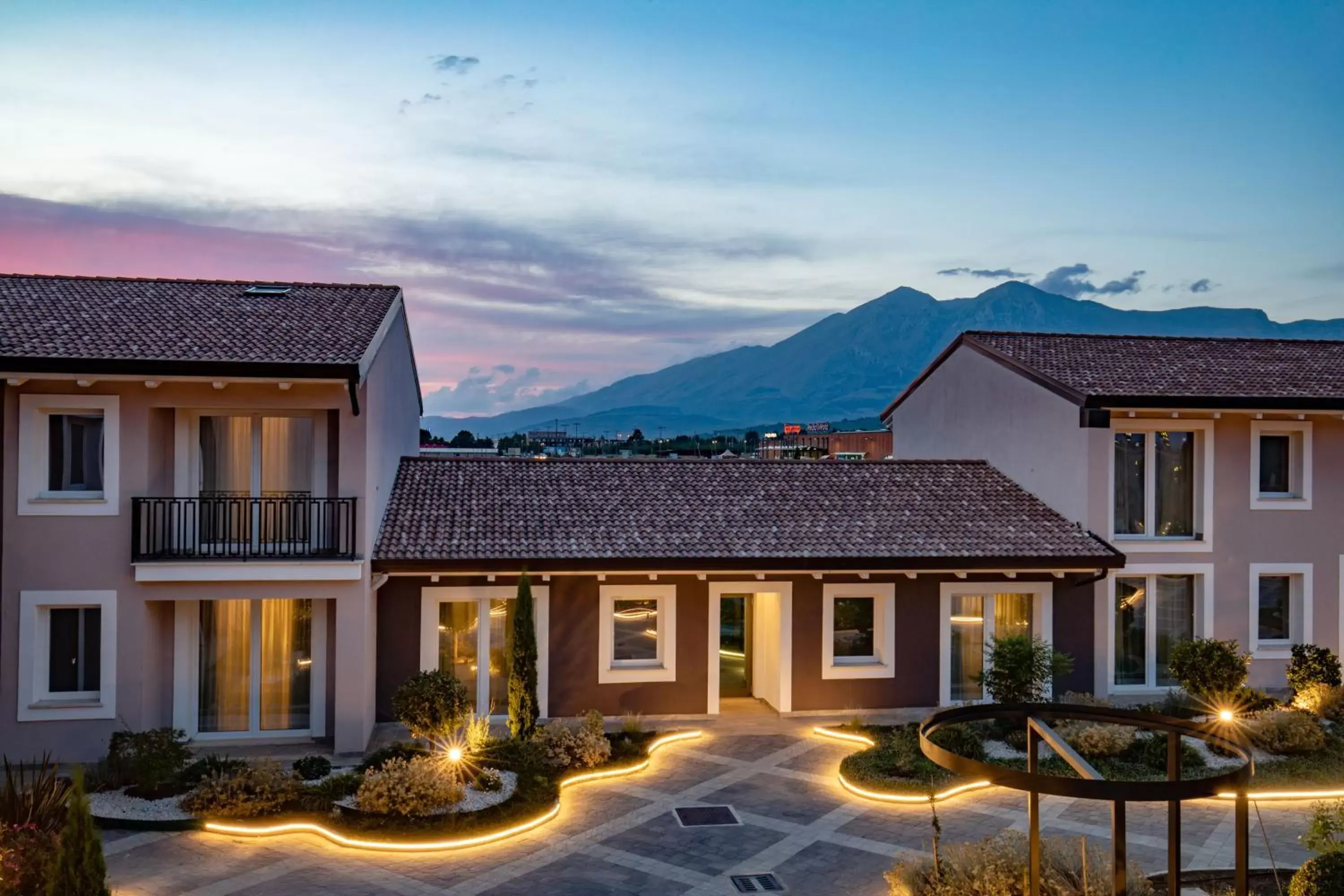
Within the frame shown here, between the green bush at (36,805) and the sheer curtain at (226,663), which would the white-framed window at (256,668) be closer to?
the sheer curtain at (226,663)

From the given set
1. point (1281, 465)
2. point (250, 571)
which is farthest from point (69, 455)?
point (1281, 465)

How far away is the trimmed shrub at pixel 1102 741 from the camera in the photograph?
47.0ft

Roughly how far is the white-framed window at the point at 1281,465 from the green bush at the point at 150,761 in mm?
19029

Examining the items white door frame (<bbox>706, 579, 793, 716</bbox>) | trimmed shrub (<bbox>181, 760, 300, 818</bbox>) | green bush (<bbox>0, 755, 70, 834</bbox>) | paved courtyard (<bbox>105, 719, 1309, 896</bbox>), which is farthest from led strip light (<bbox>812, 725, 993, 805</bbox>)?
green bush (<bbox>0, 755, 70, 834</bbox>)

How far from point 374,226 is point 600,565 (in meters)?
20.3

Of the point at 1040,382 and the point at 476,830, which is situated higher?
the point at 1040,382

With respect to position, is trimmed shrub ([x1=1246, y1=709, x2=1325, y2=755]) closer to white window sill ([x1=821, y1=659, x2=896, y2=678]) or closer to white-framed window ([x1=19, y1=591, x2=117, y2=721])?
white window sill ([x1=821, y1=659, x2=896, y2=678])

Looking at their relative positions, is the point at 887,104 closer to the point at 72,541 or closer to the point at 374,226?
the point at 374,226

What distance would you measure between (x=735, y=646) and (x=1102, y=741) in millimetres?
9804

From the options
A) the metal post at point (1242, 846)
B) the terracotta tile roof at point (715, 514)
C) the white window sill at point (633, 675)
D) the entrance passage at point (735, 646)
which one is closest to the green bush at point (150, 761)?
the terracotta tile roof at point (715, 514)

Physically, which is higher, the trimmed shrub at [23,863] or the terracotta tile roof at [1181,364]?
the terracotta tile roof at [1181,364]

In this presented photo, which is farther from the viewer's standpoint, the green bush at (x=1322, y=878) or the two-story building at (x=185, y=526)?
the two-story building at (x=185, y=526)

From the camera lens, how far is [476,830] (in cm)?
1120

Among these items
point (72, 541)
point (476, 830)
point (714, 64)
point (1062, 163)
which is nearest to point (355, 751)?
point (476, 830)
